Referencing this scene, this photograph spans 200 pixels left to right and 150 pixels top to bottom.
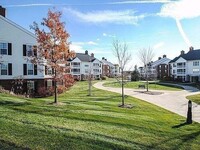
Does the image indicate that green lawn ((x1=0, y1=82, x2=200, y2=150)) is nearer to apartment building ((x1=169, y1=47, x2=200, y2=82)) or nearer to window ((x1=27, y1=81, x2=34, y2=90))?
window ((x1=27, y1=81, x2=34, y2=90))

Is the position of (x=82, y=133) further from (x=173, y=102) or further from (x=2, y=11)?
(x=2, y=11)

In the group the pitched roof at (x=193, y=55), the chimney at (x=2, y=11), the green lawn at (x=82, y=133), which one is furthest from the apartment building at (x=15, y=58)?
the pitched roof at (x=193, y=55)

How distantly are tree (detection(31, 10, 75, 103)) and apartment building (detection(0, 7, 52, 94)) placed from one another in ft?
50.1

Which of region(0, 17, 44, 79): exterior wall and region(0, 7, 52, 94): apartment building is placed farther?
region(0, 17, 44, 79): exterior wall

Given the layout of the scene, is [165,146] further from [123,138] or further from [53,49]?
[53,49]

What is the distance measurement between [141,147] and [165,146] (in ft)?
3.67

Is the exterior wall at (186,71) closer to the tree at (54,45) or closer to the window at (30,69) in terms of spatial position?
the window at (30,69)

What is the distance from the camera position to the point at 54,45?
718 inches

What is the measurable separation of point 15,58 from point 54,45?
55.4 feet

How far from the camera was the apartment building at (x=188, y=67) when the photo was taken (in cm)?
7444

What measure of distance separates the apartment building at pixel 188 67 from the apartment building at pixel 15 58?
53.3 m

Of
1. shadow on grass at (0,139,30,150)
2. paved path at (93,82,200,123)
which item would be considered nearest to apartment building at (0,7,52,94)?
paved path at (93,82,200,123)

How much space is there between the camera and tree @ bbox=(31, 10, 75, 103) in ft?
58.7

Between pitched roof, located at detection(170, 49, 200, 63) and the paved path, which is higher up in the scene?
pitched roof, located at detection(170, 49, 200, 63)
